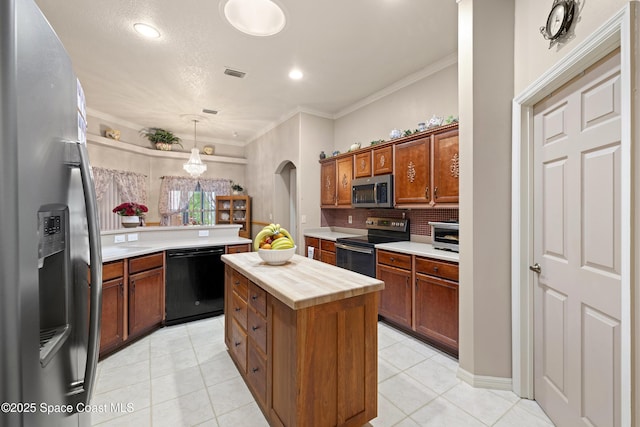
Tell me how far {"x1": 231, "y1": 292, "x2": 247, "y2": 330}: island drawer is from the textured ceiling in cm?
248

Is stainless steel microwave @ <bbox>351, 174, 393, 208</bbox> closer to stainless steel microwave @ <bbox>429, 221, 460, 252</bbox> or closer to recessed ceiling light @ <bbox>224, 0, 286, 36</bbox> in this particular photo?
stainless steel microwave @ <bbox>429, 221, 460, 252</bbox>

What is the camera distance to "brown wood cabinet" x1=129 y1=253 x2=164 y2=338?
Result: 2749 millimetres

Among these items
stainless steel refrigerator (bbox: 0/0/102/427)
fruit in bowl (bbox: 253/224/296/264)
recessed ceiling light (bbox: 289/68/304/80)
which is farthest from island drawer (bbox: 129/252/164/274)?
recessed ceiling light (bbox: 289/68/304/80)

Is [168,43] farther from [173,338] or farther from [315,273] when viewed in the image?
[173,338]

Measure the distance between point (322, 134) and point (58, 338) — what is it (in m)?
4.60

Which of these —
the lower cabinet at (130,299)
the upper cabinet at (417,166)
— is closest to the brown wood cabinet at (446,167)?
the upper cabinet at (417,166)

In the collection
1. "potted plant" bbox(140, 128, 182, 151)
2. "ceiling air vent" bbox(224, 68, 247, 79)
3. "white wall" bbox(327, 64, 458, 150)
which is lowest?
"white wall" bbox(327, 64, 458, 150)

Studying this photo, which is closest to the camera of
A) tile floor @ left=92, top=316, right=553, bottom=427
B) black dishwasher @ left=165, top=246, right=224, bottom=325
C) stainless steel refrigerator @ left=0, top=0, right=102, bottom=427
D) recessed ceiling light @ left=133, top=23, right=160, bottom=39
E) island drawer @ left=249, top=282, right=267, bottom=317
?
stainless steel refrigerator @ left=0, top=0, right=102, bottom=427

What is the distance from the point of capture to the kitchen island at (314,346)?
4.50ft

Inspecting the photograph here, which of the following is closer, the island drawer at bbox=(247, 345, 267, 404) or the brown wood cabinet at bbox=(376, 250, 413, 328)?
the island drawer at bbox=(247, 345, 267, 404)

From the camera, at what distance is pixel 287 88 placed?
157 inches

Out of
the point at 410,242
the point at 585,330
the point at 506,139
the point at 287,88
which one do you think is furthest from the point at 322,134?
the point at 585,330

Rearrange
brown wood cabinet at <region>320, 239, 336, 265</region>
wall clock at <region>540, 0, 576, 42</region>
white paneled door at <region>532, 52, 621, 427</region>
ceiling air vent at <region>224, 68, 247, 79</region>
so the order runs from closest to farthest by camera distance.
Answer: white paneled door at <region>532, 52, 621, 427</region> → wall clock at <region>540, 0, 576, 42</region> → ceiling air vent at <region>224, 68, 247, 79</region> → brown wood cabinet at <region>320, 239, 336, 265</region>

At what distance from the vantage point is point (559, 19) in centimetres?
152
